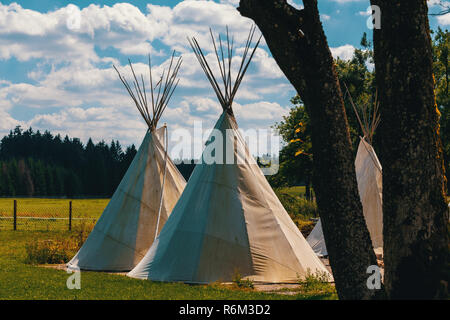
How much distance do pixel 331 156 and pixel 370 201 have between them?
729 cm

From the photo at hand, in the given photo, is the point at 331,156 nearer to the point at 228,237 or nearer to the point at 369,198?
the point at 228,237

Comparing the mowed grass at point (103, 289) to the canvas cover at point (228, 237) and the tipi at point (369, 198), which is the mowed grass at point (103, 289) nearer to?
the canvas cover at point (228, 237)

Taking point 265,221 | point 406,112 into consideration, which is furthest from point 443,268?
point 265,221

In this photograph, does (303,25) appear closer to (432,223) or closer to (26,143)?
(432,223)

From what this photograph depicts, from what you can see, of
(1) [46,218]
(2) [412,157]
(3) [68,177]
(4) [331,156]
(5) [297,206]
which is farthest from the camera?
(3) [68,177]

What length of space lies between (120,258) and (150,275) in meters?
1.73

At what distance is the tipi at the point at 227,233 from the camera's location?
6.96 meters

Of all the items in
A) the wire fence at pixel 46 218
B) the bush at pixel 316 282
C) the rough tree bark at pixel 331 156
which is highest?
the rough tree bark at pixel 331 156

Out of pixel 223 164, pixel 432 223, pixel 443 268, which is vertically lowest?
Answer: pixel 443 268

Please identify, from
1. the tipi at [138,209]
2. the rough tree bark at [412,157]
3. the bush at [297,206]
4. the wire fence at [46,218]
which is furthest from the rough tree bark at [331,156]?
the bush at [297,206]

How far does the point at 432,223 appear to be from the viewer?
3.96m

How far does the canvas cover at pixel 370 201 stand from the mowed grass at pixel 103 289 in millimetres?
4879

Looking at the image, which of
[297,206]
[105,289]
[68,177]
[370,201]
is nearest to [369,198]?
[370,201]

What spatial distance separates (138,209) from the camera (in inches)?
355
